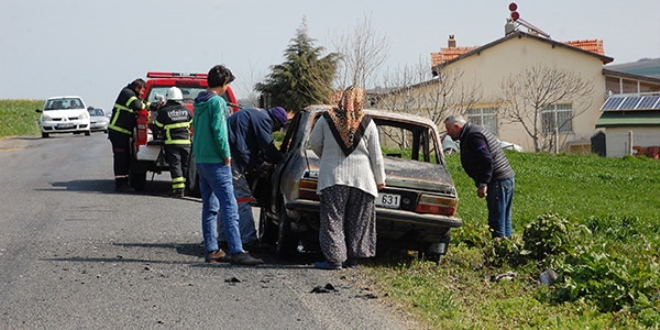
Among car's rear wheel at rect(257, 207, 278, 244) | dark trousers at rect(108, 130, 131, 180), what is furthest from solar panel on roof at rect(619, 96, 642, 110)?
car's rear wheel at rect(257, 207, 278, 244)

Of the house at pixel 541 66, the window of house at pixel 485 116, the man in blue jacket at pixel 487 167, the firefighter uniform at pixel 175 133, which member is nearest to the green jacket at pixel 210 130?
the man in blue jacket at pixel 487 167

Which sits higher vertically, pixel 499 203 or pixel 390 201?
pixel 390 201

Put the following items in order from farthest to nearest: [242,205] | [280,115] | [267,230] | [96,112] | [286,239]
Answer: [96,112] < [267,230] < [280,115] < [242,205] < [286,239]

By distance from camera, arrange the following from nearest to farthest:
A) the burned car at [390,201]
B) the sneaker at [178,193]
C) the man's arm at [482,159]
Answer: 1. the burned car at [390,201]
2. the man's arm at [482,159]
3. the sneaker at [178,193]

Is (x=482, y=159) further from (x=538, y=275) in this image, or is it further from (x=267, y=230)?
(x=267, y=230)

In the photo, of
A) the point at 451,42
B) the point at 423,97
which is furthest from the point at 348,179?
the point at 451,42

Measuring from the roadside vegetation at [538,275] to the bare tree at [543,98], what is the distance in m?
31.4

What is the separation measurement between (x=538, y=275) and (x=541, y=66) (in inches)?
1542

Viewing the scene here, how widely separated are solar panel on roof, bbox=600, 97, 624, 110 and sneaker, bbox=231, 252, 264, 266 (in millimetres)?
38127

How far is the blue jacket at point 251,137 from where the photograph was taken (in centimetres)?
998

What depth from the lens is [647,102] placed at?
4475cm

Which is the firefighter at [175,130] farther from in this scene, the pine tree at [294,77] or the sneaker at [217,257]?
the pine tree at [294,77]

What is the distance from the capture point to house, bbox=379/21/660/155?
47281 millimetres

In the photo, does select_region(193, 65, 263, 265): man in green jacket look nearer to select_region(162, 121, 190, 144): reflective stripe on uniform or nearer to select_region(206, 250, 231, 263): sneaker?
select_region(206, 250, 231, 263): sneaker
